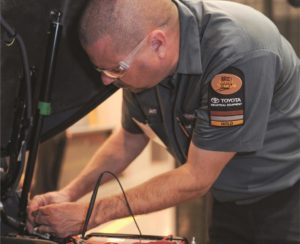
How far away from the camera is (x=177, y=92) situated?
129 cm

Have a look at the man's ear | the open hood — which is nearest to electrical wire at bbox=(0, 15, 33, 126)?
the open hood

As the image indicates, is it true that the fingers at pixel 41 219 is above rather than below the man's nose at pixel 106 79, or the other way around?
below

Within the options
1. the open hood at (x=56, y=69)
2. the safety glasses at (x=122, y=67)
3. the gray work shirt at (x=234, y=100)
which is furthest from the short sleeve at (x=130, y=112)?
the safety glasses at (x=122, y=67)

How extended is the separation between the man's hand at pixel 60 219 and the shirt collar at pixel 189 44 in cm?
43

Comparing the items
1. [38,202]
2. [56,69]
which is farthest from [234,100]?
[38,202]

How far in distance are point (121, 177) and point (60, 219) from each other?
323cm

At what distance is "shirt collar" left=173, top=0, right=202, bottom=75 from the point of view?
1.20 meters

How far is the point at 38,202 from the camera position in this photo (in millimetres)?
1266

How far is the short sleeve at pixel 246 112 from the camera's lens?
1.14 m

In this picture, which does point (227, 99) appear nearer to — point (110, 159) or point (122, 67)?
point (122, 67)

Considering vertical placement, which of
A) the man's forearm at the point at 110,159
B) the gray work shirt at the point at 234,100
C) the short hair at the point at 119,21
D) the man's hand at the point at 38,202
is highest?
the short hair at the point at 119,21

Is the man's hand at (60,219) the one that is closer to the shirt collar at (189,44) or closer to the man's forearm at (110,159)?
the man's forearm at (110,159)

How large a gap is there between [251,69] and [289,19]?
59.1 inches

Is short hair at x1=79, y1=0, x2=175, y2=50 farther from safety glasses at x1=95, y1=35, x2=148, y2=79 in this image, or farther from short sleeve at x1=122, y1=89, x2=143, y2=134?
short sleeve at x1=122, y1=89, x2=143, y2=134
